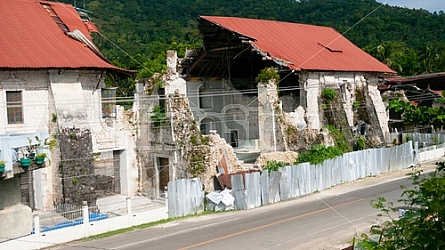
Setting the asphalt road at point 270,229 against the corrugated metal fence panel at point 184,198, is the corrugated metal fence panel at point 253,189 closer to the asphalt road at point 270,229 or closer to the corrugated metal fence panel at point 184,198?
the asphalt road at point 270,229

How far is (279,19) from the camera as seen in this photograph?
101 meters

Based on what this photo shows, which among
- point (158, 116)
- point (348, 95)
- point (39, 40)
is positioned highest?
point (39, 40)

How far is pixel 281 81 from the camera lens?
111 ft

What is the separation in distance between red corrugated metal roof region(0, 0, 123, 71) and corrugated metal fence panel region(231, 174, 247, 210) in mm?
9240

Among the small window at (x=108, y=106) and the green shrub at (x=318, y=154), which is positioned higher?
the small window at (x=108, y=106)

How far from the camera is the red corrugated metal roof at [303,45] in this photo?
1325 inches

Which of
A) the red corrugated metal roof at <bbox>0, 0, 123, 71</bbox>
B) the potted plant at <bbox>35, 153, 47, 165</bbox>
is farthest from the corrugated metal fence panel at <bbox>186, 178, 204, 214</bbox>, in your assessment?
the red corrugated metal roof at <bbox>0, 0, 123, 71</bbox>

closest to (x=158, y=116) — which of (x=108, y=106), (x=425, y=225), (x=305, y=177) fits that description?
(x=108, y=106)

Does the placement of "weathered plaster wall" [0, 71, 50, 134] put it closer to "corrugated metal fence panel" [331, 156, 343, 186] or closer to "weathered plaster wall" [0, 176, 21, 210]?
"weathered plaster wall" [0, 176, 21, 210]

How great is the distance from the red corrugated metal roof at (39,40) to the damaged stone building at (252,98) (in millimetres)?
4916

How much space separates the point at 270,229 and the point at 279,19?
86.1 m

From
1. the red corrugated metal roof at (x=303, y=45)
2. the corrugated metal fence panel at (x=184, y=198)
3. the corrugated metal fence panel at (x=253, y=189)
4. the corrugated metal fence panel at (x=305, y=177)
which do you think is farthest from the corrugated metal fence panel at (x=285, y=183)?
the red corrugated metal roof at (x=303, y=45)

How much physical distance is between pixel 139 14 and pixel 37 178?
9393 cm

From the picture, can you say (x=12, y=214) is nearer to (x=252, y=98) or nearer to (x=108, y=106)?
(x=108, y=106)
